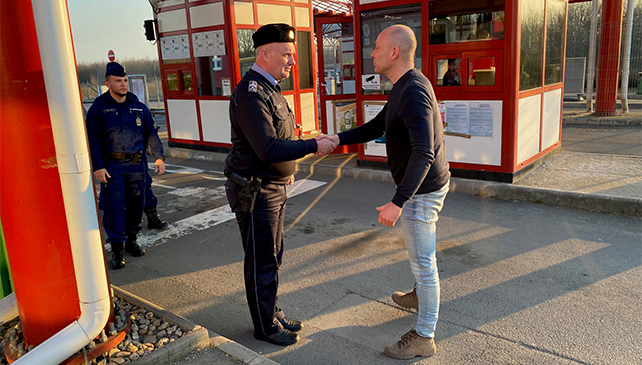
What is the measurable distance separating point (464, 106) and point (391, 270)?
3534mm

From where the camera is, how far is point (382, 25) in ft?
26.0

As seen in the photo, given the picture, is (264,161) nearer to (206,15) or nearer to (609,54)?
(206,15)

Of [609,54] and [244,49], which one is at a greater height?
[244,49]

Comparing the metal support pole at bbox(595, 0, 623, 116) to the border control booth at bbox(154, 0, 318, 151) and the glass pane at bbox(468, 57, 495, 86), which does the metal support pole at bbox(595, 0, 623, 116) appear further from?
the glass pane at bbox(468, 57, 495, 86)

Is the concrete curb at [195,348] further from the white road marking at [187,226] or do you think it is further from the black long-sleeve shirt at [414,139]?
the white road marking at [187,226]

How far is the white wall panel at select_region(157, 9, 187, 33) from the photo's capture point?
1076 cm

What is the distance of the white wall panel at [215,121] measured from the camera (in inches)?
416

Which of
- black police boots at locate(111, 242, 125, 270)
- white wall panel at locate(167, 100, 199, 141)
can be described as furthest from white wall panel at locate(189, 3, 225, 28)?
black police boots at locate(111, 242, 125, 270)

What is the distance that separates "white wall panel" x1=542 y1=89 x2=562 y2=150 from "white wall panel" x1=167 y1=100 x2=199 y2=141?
7285mm

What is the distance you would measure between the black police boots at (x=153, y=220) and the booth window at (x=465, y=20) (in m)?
4.63

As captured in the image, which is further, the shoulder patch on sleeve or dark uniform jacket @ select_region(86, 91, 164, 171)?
dark uniform jacket @ select_region(86, 91, 164, 171)

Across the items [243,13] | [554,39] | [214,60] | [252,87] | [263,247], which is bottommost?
[263,247]

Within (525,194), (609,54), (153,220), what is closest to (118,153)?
(153,220)

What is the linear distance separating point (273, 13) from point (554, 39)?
18.8 ft
